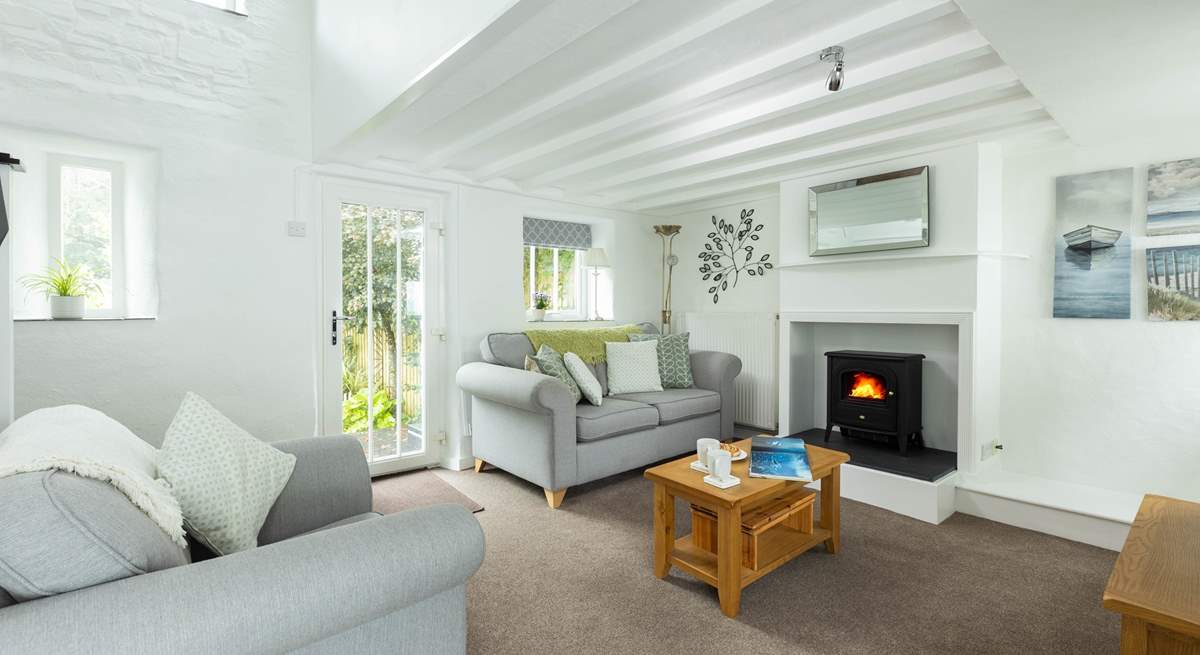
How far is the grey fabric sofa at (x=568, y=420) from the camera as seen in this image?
325 cm

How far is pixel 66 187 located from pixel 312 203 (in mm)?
1110

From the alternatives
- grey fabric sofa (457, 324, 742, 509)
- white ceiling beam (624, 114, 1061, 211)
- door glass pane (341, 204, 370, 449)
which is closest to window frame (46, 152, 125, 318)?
door glass pane (341, 204, 370, 449)

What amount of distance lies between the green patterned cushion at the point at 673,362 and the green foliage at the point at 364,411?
185 centimetres

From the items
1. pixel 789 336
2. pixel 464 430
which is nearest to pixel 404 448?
pixel 464 430

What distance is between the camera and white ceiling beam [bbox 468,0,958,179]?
185 cm

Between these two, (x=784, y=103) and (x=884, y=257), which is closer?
(x=784, y=103)

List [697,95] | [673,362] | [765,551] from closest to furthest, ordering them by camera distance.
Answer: [765,551] < [697,95] < [673,362]

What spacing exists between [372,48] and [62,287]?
6.19ft

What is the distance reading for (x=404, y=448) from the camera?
13.1ft

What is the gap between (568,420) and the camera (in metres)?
3.27

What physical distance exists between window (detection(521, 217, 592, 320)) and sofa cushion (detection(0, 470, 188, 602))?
12.0 ft

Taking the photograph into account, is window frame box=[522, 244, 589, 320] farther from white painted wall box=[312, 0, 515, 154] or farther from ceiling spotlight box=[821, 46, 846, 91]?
ceiling spotlight box=[821, 46, 846, 91]

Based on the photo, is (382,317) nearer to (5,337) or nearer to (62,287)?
(62,287)

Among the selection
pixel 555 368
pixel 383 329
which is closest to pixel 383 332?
pixel 383 329
